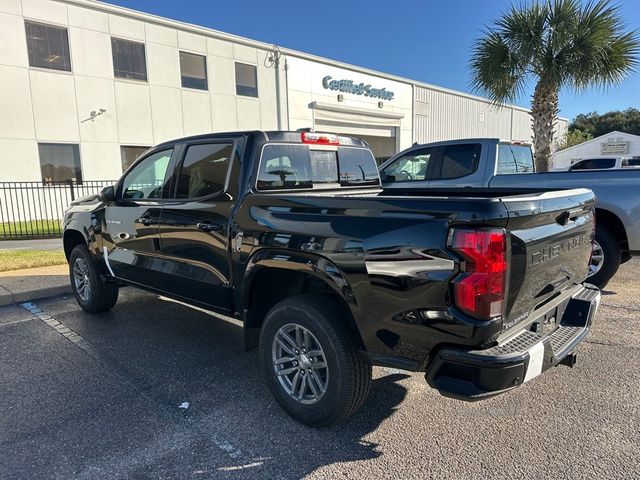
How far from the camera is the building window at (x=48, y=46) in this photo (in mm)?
14047

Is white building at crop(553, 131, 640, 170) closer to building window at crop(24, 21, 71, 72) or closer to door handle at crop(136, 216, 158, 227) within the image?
building window at crop(24, 21, 71, 72)

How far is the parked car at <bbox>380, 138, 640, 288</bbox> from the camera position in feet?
17.7

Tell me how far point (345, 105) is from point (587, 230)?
816 inches

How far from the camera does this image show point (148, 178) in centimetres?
456

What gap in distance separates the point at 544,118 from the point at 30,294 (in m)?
12.5

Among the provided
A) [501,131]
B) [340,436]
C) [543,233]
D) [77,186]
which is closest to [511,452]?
[340,436]

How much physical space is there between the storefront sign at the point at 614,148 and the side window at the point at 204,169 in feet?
131

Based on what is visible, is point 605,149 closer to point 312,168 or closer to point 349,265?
point 312,168

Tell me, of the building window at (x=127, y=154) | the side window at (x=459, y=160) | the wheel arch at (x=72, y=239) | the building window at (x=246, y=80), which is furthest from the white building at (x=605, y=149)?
the wheel arch at (x=72, y=239)

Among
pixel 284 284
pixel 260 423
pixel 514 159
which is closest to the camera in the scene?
pixel 260 423

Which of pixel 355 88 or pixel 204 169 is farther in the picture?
pixel 355 88

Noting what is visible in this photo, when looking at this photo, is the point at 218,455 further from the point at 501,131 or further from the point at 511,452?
the point at 501,131

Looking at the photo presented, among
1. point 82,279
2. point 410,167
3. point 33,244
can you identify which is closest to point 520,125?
point 410,167

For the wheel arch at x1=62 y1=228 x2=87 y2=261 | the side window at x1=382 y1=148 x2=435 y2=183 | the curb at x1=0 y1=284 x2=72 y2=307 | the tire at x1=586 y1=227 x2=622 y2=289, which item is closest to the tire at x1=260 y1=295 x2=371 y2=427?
the wheel arch at x1=62 y1=228 x2=87 y2=261
